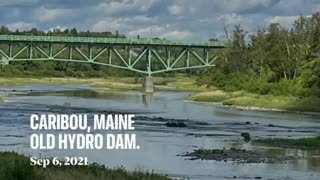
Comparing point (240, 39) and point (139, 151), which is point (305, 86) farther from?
point (139, 151)

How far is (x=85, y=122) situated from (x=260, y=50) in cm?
6701

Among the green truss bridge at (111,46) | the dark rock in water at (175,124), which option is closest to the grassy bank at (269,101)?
the dark rock in water at (175,124)

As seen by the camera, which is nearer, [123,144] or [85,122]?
[123,144]

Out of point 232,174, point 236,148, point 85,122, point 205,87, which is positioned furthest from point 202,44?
point 232,174

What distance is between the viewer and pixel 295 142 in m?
48.2

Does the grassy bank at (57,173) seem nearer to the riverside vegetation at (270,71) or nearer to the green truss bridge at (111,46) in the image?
the riverside vegetation at (270,71)

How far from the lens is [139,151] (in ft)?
136

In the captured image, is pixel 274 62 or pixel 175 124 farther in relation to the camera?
pixel 274 62

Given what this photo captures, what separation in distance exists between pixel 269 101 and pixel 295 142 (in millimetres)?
46003

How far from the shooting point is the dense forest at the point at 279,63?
10144 centimetres

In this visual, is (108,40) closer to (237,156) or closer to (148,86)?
(148,86)

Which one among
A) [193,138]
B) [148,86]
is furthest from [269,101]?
[193,138]

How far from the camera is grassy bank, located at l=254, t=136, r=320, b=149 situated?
47094mm

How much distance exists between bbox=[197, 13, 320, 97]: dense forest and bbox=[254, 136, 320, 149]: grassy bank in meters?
46.6
